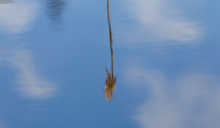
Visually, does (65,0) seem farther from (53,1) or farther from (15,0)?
(15,0)

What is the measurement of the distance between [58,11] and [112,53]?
1586 mm

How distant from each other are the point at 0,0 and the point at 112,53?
9.24ft

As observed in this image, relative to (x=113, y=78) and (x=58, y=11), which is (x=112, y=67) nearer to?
(x=113, y=78)

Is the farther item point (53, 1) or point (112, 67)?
point (53, 1)

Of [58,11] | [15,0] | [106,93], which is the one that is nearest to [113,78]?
[106,93]

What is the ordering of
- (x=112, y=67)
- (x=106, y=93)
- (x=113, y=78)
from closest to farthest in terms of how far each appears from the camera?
(x=106, y=93) → (x=113, y=78) → (x=112, y=67)

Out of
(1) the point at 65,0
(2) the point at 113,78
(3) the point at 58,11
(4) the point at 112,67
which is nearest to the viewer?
(2) the point at 113,78

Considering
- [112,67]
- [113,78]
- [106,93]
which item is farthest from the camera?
[112,67]

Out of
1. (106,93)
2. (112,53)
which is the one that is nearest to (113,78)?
(106,93)

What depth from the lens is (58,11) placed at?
518cm

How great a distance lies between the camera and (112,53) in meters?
4.05

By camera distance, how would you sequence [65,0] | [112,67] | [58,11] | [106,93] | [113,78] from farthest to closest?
[65,0] < [58,11] < [112,67] < [113,78] < [106,93]

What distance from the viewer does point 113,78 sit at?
3.41m

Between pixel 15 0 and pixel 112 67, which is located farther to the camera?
pixel 15 0
